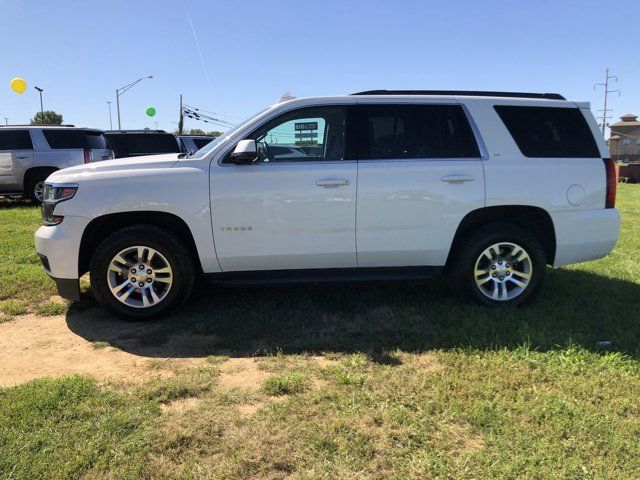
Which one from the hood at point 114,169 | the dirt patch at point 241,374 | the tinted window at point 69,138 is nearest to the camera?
the dirt patch at point 241,374

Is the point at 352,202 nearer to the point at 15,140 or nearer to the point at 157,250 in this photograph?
the point at 157,250

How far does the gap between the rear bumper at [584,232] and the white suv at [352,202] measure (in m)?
0.01

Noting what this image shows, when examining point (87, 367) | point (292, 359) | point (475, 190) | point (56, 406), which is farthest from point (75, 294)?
point (475, 190)

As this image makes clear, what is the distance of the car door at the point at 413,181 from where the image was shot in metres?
4.41

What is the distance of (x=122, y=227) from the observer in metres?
4.46

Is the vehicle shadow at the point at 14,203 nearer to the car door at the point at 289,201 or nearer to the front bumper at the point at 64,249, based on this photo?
the front bumper at the point at 64,249

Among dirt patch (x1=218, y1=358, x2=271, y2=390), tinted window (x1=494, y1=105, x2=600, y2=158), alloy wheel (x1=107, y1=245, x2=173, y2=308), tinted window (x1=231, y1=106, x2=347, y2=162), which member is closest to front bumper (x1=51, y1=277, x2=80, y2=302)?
alloy wheel (x1=107, y1=245, x2=173, y2=308)

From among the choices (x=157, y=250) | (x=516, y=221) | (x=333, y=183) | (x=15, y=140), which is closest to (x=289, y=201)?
(x=333, y=183)

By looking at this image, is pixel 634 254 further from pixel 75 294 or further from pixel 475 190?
pixel 75 294

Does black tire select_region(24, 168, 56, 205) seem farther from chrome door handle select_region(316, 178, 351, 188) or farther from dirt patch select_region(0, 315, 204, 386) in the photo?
chrome door handle select_region(316, 178, 351, 188)

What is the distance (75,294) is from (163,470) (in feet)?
8.07

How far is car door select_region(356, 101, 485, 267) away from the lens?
4.41m

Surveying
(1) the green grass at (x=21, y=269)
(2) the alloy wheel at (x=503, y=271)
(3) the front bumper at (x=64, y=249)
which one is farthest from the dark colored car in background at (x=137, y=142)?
(2) the alloy wheel at (x=503, y=271)

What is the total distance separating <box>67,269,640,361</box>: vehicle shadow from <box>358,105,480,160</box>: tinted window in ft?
4.70
